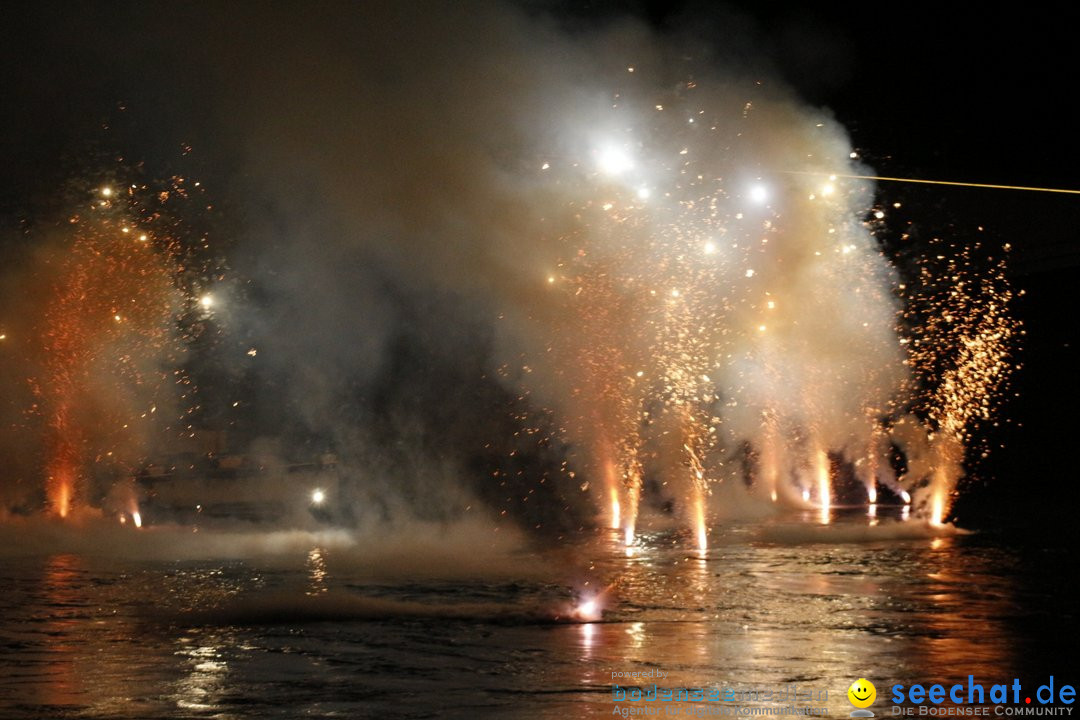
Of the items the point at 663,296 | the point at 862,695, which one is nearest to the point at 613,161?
the point at 663,296

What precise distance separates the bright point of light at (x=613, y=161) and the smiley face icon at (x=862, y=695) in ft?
26.2

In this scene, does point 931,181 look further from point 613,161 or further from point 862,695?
point 862,695

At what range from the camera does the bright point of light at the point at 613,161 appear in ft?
42.7

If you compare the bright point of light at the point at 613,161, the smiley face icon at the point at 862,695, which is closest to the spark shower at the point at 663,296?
the bright point of light at the point at 613,161

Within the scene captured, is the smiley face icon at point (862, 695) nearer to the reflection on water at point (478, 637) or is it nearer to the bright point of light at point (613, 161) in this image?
the reflection on water at point (478, 637)

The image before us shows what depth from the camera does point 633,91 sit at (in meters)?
12.7

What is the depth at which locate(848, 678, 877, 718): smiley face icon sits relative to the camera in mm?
5496

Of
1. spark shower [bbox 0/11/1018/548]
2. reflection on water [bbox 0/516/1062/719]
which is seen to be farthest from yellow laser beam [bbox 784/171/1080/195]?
reflection on water [bbox 0/516/1062/719]

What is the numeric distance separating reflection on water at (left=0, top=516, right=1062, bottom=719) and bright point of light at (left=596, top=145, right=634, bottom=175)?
458 cm

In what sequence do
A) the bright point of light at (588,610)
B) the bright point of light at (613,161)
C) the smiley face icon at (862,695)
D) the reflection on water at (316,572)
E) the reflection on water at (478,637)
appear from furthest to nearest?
the bright point of light at (613,161) → the reflection on water at (316,572) → the bright point of light at (588,610) → the reflection on water at (478,637) → the smiley face icon at (862,695)

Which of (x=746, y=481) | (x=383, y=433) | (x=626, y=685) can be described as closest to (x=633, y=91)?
(x=383, y=433)

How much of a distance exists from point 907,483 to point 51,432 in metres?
14.7

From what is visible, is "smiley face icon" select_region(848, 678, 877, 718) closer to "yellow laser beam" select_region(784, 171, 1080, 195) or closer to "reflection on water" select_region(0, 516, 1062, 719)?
"reflection on water" select_region(0, 516, 1062, 719)

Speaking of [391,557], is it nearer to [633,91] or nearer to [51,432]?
[633,91]
